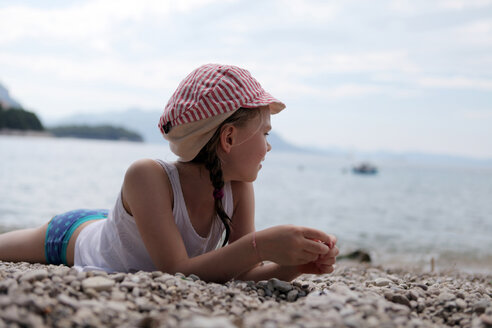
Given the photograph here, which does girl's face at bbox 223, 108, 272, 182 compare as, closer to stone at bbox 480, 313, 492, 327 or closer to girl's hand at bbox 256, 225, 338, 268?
girl's hand at bbox 256, 225, 338, 268

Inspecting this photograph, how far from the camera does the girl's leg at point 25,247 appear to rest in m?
3.99

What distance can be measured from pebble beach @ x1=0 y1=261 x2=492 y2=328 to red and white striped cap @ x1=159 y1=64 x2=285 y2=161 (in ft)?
2.87

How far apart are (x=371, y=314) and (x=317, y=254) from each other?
0.63 m

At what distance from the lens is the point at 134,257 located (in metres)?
3.14

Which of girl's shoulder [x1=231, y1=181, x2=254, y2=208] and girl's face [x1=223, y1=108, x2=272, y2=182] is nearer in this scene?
girl's face [x1=223, y1=108, x2=272, y2=182]

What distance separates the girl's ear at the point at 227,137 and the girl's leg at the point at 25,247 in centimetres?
217

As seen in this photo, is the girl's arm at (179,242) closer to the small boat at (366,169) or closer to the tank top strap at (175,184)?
the tank top strap at (175,184)

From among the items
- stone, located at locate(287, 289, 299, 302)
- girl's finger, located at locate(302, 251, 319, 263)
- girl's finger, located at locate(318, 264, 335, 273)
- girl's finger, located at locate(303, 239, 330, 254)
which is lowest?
stone, located at locate(287, 289, 299, 302)

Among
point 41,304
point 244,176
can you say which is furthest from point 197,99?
point 41,304

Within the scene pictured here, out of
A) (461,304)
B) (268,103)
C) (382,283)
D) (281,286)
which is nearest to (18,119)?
(268,103)

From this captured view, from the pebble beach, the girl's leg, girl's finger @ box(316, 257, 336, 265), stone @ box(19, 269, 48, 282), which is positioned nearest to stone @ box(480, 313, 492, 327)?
the pebble beach

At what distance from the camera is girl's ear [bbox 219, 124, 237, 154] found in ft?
9.36

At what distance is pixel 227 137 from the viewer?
290cm

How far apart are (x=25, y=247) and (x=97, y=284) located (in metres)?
2.19
